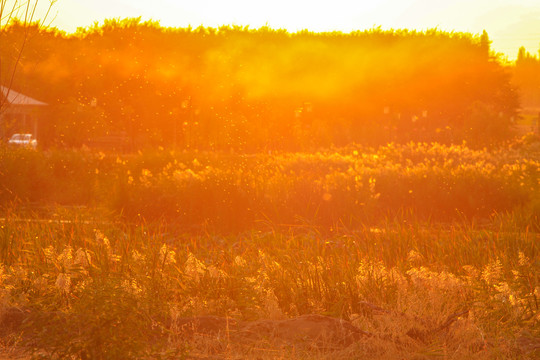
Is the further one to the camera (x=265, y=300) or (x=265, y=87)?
(x=265, y=87)

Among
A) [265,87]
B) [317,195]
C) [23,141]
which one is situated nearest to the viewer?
[317,195]

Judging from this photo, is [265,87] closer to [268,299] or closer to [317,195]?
[317,195]

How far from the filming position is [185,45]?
36.6m

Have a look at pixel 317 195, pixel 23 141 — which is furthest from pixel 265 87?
pixel 317 195

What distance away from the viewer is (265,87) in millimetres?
35188

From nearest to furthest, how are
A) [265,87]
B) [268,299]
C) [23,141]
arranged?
[268,299]
[23,141]
[265,87]

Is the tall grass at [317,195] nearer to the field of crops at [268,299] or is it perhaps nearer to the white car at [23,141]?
the field of crops at [268,299]

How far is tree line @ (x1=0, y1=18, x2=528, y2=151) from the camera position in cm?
3142

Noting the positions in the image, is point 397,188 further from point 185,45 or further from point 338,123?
point 185,45

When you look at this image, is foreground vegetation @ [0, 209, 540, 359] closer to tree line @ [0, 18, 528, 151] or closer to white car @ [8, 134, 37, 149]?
white car @ [8, 134, 37, 149]

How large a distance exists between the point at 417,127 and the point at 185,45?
1250cm

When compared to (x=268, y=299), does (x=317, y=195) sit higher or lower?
higher

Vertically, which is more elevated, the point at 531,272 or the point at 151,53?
the point at 151,53

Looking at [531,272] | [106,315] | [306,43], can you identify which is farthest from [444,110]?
[106,315]
